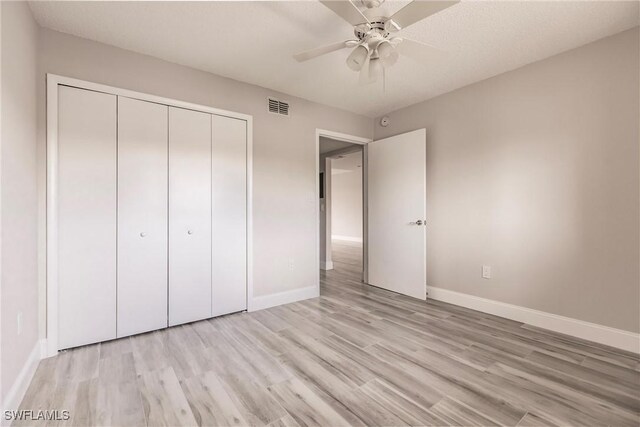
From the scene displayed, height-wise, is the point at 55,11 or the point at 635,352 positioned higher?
the point at 55,11

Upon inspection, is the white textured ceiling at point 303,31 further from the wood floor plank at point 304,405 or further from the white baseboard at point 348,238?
the white baseboard at point 348,238

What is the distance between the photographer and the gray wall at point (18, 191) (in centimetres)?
150

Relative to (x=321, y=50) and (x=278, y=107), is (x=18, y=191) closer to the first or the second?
(x=321, y=50)

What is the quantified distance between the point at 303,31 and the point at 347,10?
2.55 feet

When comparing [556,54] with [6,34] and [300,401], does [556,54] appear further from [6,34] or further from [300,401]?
[6,34]

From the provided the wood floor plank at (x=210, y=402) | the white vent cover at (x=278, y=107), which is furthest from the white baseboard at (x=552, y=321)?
the white vent cover at (x=278, y=107)

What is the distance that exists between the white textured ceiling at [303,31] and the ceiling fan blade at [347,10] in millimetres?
469

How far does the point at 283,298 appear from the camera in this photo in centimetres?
345

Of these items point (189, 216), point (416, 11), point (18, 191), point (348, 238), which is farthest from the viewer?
point (348, 238)

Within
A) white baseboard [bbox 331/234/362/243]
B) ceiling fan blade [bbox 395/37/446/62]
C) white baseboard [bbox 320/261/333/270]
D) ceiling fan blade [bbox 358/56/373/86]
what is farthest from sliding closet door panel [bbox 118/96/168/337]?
white baseboard [bbox 331/234/362/243]

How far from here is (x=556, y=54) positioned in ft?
8.64

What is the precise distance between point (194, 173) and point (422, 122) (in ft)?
9.41

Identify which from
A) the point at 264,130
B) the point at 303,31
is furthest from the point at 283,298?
the point at 303,31

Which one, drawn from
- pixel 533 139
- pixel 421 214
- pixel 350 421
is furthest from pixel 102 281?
pixel 533 139
